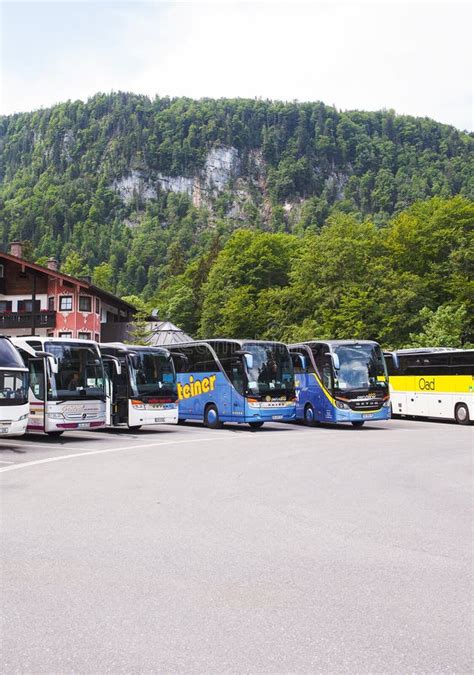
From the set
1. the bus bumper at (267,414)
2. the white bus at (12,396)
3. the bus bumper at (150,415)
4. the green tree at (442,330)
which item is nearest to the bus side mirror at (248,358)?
the bus bumper at (267,414)

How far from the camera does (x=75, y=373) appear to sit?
70.4 feet

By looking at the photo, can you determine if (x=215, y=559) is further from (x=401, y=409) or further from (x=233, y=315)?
(x=233, y=315)

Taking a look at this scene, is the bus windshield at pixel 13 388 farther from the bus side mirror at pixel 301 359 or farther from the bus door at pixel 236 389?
the bus side mirror at pixel 301 359

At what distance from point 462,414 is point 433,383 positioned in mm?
2265

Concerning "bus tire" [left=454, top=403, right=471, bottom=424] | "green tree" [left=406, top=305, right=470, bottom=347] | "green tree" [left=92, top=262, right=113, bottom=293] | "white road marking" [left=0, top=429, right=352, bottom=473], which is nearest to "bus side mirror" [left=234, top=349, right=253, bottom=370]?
"white road marking" [left=0, top=429, right=352, bottom=473]

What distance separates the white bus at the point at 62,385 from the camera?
20781 mm

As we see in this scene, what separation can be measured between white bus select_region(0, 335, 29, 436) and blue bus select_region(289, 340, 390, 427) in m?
12.9

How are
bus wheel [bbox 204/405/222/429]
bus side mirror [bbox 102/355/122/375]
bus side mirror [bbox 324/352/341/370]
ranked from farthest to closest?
bus wheel [bbox 204/405/222/429], bus side mirror [bbox 324/352/341/370], bus side mirror [bbox 102/355/122/375]

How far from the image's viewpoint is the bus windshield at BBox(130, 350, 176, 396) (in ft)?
80.9

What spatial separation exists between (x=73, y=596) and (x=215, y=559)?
157 cm

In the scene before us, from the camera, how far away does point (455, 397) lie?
31188 millimetres

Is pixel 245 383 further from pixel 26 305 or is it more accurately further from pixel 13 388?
pixel 26 305

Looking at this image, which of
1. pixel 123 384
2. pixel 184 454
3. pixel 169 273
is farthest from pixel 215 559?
pixel 169 273

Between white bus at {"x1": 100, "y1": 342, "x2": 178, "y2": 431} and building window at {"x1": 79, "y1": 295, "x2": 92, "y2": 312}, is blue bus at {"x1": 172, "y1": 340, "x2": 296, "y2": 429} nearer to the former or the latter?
white bus at {"x1": 100, "y1": 342, "x2": 178, "y2": 431}
